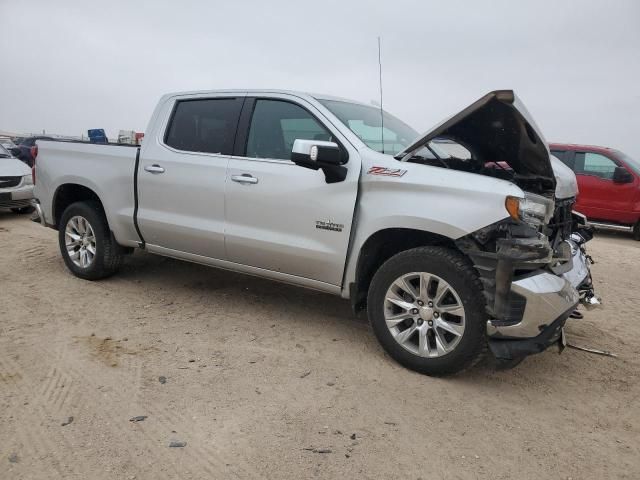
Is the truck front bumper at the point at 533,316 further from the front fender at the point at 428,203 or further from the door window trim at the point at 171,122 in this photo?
the door window trim at the point at 171,122

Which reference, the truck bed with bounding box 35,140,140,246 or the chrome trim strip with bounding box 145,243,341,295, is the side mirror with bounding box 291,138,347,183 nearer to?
the chrome trim strip with bounding box 145,243,341,295

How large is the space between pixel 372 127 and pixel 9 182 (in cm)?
799

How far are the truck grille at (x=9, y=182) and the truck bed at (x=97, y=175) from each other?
457cm

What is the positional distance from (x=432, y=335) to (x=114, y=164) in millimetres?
3350

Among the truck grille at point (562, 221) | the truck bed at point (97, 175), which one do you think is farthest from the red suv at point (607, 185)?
the truck bed at point (97, 175)

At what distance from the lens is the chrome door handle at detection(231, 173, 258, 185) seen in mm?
3852

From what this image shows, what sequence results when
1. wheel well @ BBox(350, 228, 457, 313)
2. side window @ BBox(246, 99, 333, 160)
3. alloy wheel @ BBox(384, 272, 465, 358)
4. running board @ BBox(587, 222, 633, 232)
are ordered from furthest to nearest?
1. running board @ BBox(587, 222, 633, 232)
2. side window @ BBox(246, 99, 333, 160)
3. wheel well @ BBox(350, 228, 457, 313)
4. alloy wheel @ BBox(384, 272, 465, 358)

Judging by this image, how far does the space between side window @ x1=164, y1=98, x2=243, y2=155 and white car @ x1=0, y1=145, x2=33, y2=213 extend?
6.21 meters

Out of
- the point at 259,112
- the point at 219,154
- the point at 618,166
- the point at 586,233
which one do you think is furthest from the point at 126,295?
the point at 618,166

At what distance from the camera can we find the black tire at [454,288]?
3.01 metres

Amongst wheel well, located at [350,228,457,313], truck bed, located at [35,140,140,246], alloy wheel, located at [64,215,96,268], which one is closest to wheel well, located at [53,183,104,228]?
truck bed, located at [35,140,140,246]

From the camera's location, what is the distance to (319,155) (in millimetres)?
3260

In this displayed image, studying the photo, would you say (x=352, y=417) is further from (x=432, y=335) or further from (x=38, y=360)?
(x=38, y=360)

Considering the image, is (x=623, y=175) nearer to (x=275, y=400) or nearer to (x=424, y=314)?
(x=424, y=314)
